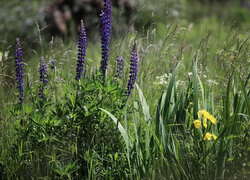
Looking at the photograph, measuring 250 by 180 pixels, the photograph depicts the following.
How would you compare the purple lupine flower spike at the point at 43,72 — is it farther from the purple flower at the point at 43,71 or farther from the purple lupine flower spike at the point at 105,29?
the purple lupine flower spike at the point at 105,29

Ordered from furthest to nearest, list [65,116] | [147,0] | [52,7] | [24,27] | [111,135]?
[52,7] → [24,27] → [147,0] → [111,135] → [65,116]

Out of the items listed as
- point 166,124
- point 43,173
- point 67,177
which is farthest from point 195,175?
point 43,173

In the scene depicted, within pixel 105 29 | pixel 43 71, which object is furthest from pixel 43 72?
pixel 105 29

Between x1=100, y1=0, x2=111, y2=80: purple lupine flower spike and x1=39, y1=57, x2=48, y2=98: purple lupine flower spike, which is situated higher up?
x1=100, y1=0, x2=111, y2=80: purple lupine flower spike

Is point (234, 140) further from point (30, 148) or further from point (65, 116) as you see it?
point (30, 148)

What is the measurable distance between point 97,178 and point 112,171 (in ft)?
0.67

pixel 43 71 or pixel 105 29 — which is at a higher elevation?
pixel 105 29

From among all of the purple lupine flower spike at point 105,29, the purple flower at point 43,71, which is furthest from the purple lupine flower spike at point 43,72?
the purple lupine flower spike at point 105,29

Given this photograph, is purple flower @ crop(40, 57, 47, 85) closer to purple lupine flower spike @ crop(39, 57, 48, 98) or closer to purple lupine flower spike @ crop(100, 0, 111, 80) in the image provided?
purple lupine flower spike @ crop(39, 57, 48, 98)

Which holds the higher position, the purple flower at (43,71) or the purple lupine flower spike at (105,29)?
the purple lupine flower spike at (105,29)

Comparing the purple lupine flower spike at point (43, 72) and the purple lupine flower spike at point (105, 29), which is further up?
the purple lupine flower spike at point (105, 29)

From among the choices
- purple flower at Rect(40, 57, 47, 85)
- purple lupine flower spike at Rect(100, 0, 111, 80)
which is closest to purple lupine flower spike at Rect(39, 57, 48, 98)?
purple flower at Rect(40, 57, 47, 85)

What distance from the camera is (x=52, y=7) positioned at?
779 centimetres

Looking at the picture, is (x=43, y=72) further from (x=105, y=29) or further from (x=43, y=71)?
(x=105, y=29)
